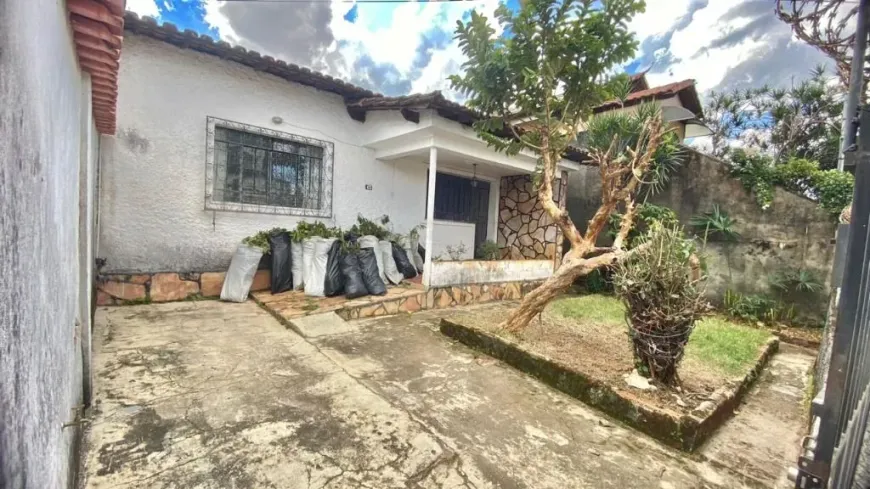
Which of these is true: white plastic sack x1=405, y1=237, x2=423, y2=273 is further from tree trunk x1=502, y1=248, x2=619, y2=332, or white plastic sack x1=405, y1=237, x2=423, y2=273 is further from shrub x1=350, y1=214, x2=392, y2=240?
tree trunk x1=502, y1=248, x2=619, y2=332

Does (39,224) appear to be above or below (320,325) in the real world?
above

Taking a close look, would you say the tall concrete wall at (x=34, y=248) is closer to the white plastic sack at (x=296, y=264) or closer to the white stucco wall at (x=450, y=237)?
the white plastic sack at (x=296, y=264)

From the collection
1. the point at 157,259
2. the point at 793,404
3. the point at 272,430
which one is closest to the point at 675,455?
the point at 793,404

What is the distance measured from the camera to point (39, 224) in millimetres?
989

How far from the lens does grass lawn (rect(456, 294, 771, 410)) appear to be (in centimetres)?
303

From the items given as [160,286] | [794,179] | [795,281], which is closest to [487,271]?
[160,286]

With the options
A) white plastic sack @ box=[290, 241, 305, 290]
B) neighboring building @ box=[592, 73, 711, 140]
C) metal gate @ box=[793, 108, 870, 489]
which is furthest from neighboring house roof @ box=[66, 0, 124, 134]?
neighboring building @ box=[592, 73, 711, 140]

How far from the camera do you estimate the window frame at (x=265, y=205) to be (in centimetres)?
525

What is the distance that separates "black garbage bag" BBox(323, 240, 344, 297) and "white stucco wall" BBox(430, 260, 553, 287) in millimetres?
1519

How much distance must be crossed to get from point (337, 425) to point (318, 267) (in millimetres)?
3380

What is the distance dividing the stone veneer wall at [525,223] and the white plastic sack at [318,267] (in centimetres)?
512

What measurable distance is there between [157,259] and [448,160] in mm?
5401

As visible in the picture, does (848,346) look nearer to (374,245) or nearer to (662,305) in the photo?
(662,305)

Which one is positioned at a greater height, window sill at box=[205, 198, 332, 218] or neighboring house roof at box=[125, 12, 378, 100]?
neighboring house roof at box=[125, 12, 378, 100]
